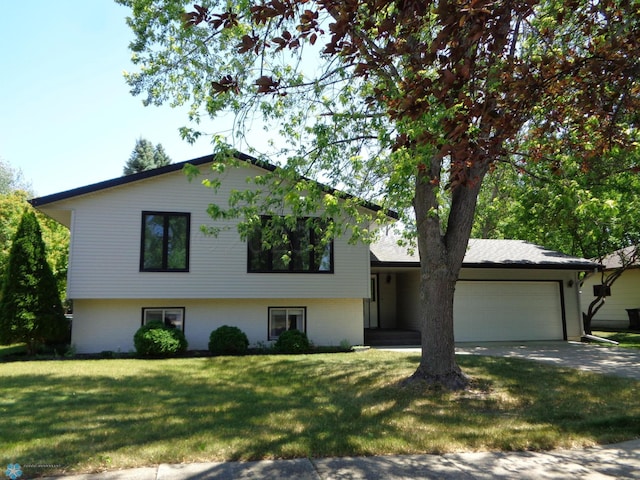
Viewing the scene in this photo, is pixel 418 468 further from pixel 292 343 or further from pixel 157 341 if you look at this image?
pixel 157 341

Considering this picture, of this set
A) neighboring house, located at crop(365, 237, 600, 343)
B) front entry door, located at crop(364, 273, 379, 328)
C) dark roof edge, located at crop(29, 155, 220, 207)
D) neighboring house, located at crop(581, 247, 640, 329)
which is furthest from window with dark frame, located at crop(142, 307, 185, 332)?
neighboring house, located at crop(581, 247, 640, 329)

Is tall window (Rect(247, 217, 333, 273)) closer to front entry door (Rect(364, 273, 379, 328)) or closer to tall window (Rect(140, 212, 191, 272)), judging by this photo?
tall window (Rect(140, 212, 191, 272))

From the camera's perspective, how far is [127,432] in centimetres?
557

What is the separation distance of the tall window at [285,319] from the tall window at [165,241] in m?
3.04

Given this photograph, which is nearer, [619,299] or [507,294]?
[507,294]

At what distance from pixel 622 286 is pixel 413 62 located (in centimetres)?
2553

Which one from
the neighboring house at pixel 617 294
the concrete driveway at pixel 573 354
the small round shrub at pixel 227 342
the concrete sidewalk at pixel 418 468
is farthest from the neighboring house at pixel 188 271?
the neighboring house at pixel 617 294

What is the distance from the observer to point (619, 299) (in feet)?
82.7

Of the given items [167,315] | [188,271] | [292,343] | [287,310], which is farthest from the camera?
[287,310]

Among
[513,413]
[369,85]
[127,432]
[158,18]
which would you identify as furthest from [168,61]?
[513,413]

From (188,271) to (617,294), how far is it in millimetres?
22845

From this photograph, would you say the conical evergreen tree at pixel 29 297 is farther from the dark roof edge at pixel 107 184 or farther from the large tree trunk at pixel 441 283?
the large tree trunk at pixel 441 283

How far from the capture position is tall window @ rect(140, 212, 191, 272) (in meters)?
13.7

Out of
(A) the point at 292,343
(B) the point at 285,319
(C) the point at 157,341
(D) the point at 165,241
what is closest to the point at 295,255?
(B) the point at 285,319
